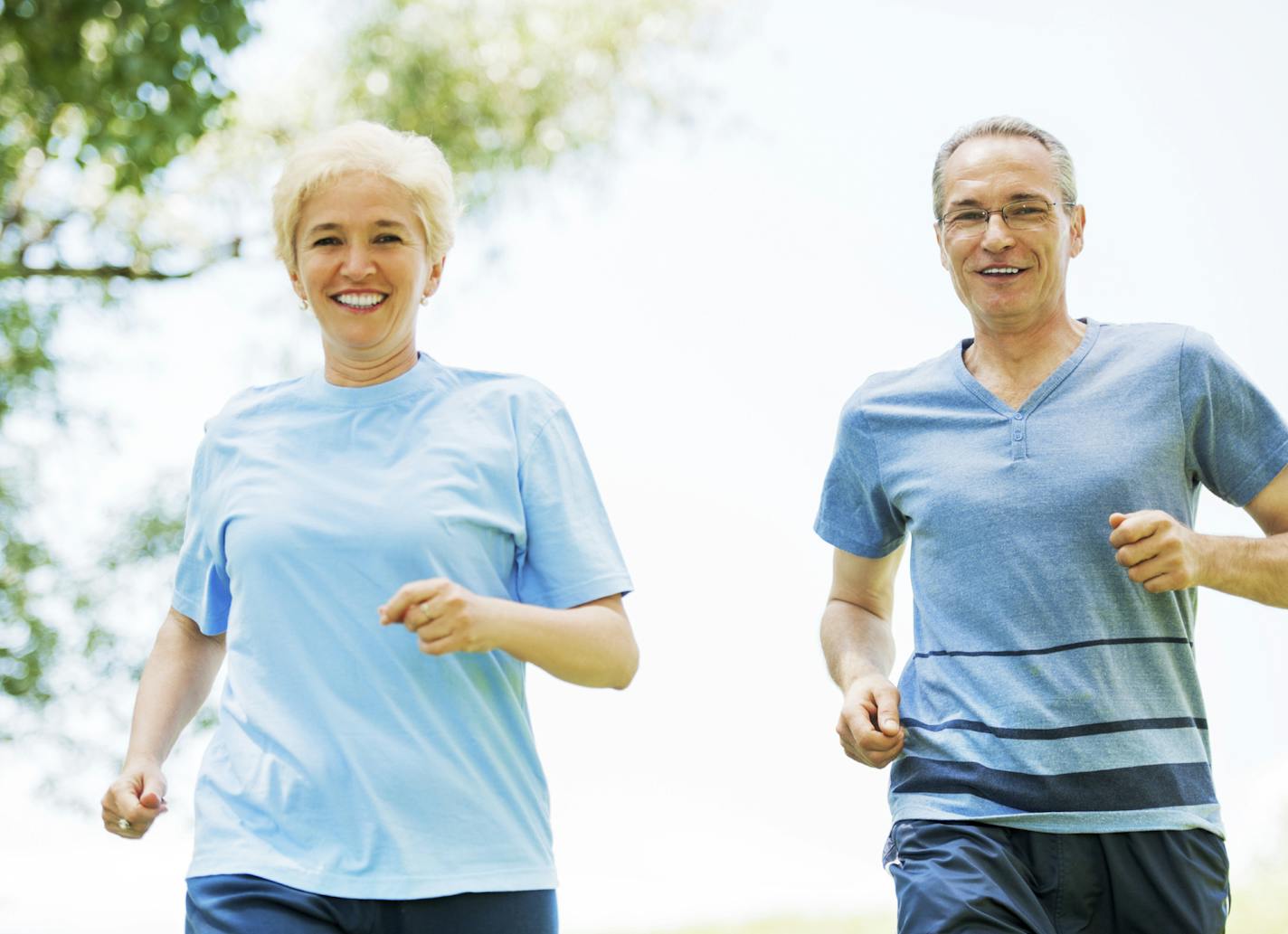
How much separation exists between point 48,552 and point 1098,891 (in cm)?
556

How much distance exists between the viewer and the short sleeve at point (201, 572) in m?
2.26

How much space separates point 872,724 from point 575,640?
0.58 metres

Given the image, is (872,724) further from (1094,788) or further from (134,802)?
(134,802)

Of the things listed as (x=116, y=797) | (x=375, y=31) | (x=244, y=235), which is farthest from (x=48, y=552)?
(x=116, y=797)

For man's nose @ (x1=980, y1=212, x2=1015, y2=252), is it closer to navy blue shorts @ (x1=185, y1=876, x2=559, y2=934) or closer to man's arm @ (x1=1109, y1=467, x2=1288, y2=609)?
man's arm @ (x1=1109, y1=467, x2=1288, y2=609)

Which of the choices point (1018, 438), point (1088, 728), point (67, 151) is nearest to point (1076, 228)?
point (1018, 438)

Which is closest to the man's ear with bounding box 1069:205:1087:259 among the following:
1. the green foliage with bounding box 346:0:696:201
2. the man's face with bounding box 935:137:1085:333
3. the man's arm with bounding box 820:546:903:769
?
the man's face with bounding box 935:137:1085:333

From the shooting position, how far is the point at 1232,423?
7.30 ft

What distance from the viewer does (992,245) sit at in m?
2.34

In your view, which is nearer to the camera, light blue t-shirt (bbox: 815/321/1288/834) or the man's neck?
light blue t-shirt (bbox: 815/321/1288/834)

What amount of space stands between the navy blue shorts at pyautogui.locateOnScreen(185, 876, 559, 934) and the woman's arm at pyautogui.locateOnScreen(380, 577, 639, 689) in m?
0.29

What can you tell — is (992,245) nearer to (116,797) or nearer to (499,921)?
(499,921)

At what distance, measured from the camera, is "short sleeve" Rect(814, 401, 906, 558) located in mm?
2488

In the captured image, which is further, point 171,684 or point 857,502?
point 857,502
